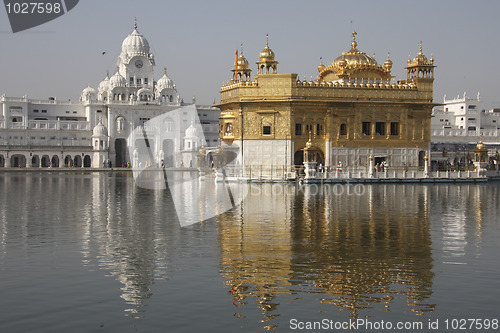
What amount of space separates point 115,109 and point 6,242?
→ 66007 mm

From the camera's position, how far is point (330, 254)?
51.0ft

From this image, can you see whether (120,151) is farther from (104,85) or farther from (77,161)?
(104,85)

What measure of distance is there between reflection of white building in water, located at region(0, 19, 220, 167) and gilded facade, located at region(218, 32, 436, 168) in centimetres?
3205

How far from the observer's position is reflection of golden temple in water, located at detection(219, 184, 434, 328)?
11844 mm

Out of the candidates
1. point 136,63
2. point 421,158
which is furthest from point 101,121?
point 421,158

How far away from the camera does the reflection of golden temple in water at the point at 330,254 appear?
11844 millimetres

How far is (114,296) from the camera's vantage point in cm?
1161

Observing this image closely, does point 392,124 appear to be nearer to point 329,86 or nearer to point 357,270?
point 329,86

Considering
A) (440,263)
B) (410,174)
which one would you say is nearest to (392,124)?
(410,174)

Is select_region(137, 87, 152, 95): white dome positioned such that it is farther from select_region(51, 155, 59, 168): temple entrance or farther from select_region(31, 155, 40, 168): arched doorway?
select_region(31, 155, 40, 168): arched doorway

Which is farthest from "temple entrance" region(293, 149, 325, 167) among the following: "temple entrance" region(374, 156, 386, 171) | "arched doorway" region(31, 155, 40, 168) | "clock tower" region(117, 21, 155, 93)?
"clock tower" region(117, 21, 155, 93)

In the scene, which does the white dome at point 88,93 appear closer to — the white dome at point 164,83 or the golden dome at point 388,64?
the white dome at point 164,83

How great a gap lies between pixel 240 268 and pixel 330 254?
271cm

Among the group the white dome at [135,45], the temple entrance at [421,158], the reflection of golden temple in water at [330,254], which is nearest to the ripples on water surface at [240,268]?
the reflection of golden temple in water at [330,254]
